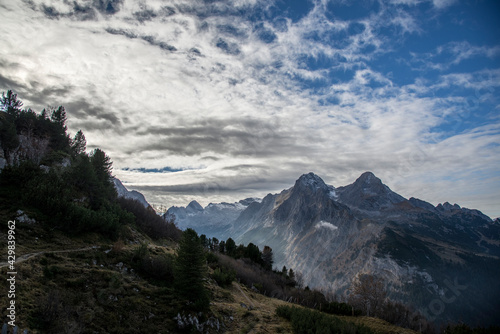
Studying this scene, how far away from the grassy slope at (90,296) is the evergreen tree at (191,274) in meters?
A: 1.36

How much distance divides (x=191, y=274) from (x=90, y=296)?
8437 millimetres

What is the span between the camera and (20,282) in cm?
1650

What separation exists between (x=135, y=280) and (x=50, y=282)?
7953 millimetres

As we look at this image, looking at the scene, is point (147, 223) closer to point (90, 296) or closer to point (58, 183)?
point (58, 183)

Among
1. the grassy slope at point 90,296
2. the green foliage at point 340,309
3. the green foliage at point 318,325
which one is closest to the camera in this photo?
the grassy slope at point 90,296

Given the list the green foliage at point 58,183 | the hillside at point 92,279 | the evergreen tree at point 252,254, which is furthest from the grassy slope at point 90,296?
the evergreen tree at point 252,254

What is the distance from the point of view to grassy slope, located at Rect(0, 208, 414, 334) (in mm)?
15484

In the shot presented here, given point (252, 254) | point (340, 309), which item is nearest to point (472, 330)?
point (340, 309)

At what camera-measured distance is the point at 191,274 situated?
79.1ft

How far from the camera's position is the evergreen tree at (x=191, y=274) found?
2362 centimetres

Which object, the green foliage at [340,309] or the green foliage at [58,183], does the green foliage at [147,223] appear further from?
the green foliage at [340,309]

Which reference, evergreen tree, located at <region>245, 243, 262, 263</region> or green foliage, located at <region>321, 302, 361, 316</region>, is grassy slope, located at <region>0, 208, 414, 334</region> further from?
evergreen tree, located at <region>245, 243, 262, 263</region>

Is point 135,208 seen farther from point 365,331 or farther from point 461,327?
point 461,327

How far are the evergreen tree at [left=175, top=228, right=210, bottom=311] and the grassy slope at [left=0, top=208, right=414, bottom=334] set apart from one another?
136 centimetres
